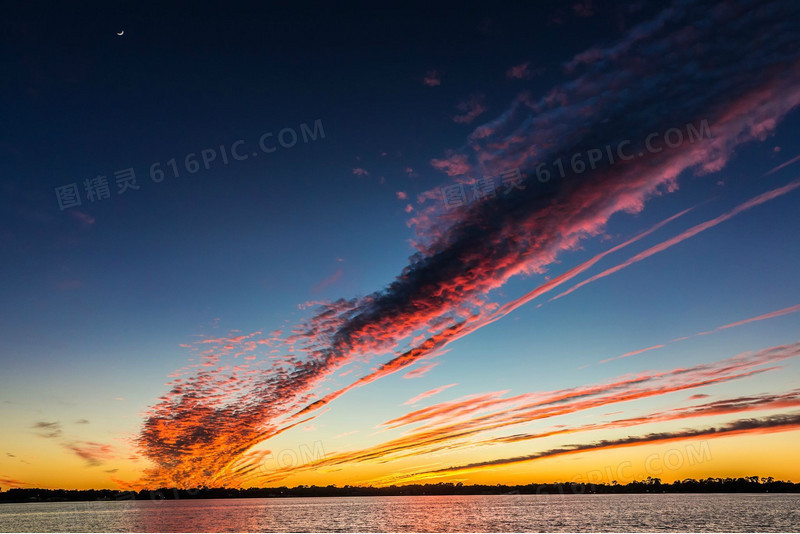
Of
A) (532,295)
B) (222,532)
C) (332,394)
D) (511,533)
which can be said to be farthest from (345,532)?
(532,295)

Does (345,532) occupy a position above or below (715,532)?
above

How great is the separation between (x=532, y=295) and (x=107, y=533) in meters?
119

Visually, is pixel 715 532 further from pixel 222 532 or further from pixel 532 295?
pixel 222 532

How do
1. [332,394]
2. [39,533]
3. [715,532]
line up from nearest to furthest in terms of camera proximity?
[332,394] → [715,532] → [39,533]

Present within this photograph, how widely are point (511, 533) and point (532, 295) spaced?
252 feet

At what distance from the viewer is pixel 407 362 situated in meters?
A: 64.8

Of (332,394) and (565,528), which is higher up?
(332,394)

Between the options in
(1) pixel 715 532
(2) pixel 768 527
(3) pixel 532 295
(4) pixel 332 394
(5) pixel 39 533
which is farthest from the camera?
(2) pixel 768 527

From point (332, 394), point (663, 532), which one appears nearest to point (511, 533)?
point (663, 532)

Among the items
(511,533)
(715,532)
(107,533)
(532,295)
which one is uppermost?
(532,295)

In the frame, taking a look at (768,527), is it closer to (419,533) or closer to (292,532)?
(419,533)

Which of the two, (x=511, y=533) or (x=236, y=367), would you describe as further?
(x=511, y=533)

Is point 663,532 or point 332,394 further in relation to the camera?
point 663,532

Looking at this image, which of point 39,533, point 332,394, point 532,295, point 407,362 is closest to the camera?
point 532,295
